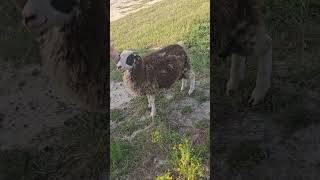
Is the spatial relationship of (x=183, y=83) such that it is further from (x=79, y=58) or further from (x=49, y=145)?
(x=49, y=145)

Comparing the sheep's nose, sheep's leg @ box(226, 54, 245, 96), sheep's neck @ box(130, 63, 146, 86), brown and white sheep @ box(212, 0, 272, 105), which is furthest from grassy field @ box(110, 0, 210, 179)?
the sheep's nose

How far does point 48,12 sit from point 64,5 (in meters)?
0.13

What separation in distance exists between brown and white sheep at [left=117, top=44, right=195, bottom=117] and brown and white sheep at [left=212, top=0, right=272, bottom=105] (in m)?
0.34

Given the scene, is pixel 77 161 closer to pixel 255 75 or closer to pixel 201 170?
pixel 201 170

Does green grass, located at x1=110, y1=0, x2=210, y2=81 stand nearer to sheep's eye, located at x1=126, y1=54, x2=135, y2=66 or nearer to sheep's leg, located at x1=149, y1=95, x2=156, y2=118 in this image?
sheep's eye, located at x1=126, y1=54, x2=135, y2=66

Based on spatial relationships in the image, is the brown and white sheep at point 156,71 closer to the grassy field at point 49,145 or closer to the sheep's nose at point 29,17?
the grassy field at point 49,145

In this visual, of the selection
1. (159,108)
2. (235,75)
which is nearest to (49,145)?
(159,108)

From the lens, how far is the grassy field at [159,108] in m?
4.10

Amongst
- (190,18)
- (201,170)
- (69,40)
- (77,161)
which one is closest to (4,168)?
(77,161)

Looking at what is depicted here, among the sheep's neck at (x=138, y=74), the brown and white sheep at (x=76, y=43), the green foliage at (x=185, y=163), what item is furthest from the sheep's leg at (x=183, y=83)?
the brown and white sheep at (x=76, y=43)

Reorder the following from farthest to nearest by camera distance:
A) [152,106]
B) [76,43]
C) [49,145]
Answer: [49,145] < [152,106] < [76,43]

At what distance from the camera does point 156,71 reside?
418 cm

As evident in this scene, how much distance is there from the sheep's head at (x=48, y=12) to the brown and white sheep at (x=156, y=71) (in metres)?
0.59

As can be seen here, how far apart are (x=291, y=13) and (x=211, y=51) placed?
2.87ft
